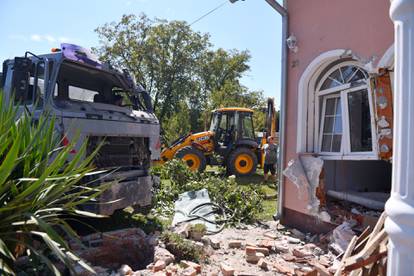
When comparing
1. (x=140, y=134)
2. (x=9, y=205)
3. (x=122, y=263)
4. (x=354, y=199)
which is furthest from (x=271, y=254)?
(x=9, y=205)

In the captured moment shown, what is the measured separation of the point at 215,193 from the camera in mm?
7883

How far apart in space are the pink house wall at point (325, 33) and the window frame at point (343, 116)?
1.31 feet

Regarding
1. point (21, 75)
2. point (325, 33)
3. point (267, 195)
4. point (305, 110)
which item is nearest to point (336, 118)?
point (305, 110)

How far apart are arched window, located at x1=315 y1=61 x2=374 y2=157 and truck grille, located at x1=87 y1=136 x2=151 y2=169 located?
3.27m

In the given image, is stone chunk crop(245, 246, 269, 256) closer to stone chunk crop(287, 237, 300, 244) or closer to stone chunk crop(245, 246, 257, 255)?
stone chunk crop(245, 246, 257, 255)

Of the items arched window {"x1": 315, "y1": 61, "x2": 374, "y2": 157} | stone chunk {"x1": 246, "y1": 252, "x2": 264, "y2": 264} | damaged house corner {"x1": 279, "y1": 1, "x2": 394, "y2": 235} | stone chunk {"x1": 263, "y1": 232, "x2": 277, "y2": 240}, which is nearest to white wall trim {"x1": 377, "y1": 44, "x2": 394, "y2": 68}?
damaged house corner {"x1": 279, "y1": 1, "x2": 394, "y2": 235}

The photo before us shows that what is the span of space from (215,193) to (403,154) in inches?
239

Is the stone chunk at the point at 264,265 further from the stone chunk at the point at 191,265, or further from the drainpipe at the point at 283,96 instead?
the drainpipe at the point at 283,96

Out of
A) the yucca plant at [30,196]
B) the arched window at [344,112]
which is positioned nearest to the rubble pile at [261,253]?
the arched window at [344,112]

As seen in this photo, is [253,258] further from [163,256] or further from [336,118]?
[336,118]

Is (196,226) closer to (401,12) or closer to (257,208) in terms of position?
(257,208)

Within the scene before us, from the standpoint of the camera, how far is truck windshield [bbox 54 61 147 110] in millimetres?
5778

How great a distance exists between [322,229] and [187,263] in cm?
266

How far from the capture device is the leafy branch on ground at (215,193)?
730 centimetres
